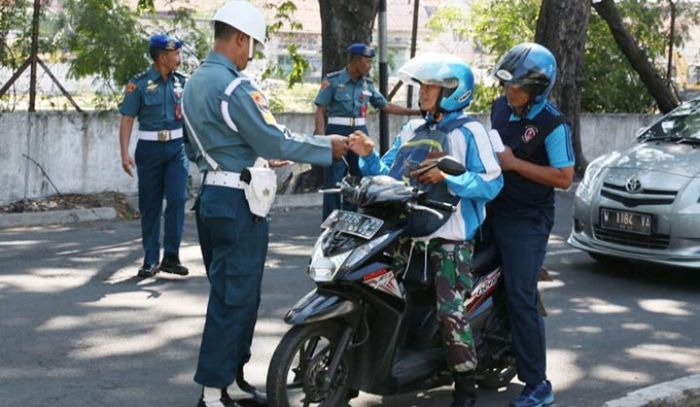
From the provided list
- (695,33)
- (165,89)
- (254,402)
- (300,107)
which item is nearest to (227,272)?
(254,402)

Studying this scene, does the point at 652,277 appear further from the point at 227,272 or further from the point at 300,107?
the point at 300,107

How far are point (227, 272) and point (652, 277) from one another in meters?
5.64

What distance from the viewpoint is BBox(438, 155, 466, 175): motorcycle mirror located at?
18.0ft

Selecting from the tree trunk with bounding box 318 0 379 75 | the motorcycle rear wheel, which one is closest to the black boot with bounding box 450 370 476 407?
the motorcycle rear wheel

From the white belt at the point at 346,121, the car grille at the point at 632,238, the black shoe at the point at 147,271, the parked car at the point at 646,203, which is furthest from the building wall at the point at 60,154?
the car grille at the point at 632,238

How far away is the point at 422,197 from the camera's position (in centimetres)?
563

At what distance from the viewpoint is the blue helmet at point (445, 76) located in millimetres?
5762

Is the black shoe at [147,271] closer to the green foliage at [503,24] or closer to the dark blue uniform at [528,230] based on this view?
the dark blue uniform at [528,230]

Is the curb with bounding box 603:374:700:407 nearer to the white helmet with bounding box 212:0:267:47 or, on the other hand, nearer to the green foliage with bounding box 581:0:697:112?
the white helmet with bounding box 212:0:267:47

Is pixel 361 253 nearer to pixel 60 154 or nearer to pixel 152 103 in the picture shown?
pixel 152 103

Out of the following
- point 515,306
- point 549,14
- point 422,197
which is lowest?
point 515,306

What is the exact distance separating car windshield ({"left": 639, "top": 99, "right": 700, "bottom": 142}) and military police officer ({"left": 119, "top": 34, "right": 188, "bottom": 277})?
417 cm

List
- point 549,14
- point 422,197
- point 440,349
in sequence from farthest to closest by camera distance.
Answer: point 549,14 → point 440,349 → point 422,197

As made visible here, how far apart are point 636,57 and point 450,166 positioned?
1511 centimetres
